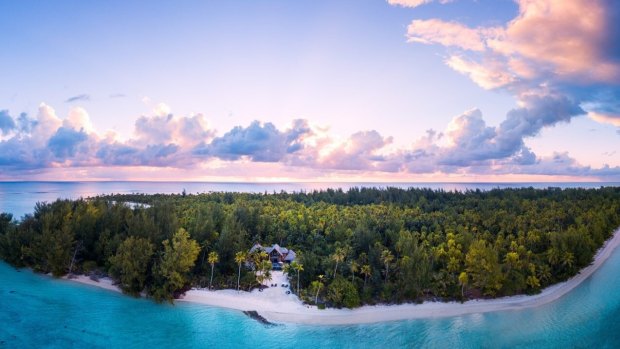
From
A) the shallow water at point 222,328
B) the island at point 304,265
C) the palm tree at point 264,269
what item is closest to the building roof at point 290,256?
the island at point 304,265

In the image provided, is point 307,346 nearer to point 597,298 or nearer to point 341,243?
point 341,243

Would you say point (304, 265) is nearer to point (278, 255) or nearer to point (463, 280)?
point (278, 255)

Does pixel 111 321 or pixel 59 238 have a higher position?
pixel 59 238

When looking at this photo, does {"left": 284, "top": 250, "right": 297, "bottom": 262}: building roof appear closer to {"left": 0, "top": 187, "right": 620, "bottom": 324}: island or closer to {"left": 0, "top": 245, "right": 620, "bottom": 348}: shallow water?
{"left": 0, "top": 187, "right": 620, "bottom": 324}: island

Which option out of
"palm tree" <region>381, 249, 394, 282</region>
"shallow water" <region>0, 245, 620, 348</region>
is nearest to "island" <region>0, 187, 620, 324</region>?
"palm tree" <region>381, 249, 394, 282</region>

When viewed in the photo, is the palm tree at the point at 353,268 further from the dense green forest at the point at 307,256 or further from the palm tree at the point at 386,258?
the palm tree at the point at 386,258

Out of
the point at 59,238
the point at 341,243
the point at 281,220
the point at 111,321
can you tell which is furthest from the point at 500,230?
the point at 59,238
